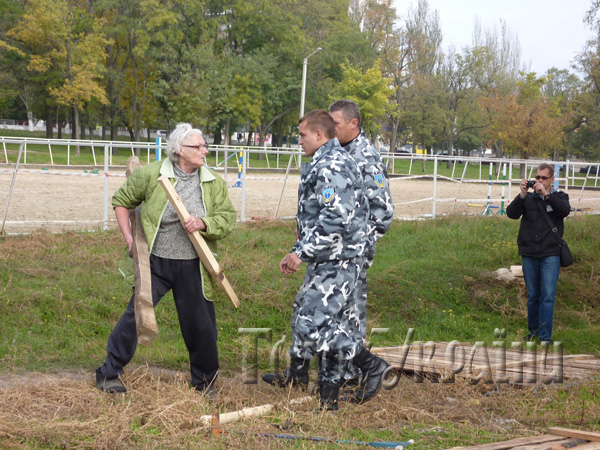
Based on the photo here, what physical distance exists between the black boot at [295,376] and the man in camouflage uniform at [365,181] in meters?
0.34

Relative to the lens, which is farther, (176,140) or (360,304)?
(360,304)

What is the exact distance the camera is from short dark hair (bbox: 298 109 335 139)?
15.8 feet

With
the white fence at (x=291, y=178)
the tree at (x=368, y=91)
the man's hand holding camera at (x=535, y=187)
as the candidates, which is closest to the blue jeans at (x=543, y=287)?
the man's hand holding camera at (x=535, y=187)

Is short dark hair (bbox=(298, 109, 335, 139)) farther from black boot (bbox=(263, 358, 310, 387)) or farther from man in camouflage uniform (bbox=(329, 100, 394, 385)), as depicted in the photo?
black boot (bbox=(263, 358, 310, 387))

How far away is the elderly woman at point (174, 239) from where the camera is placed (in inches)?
191

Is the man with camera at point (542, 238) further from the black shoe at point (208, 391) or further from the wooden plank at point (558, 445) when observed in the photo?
the black shoe at point (208, 391)

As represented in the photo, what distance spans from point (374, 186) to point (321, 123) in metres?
0.69

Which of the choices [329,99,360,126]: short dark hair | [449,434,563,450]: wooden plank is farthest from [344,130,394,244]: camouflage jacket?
[449,434,563,450]: wooden plank

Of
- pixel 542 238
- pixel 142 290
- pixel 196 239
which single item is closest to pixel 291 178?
pixel 542 238

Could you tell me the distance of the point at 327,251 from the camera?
460 cm

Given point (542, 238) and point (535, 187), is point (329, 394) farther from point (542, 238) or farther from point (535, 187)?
point (535, 187)

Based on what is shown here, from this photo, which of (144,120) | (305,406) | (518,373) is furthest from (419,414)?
(144,120)

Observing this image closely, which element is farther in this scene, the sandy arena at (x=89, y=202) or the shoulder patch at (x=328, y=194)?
the sandy arena at (x=89, y=202)

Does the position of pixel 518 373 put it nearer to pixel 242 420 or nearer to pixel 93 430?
pixel 242 420
